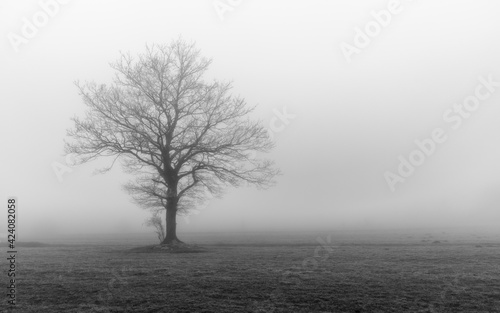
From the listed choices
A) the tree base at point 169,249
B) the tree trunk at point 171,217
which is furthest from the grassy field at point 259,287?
the tree trunk at point 171,217

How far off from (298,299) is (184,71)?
26.3 meters

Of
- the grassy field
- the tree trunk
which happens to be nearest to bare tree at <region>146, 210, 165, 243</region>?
the tree trunk

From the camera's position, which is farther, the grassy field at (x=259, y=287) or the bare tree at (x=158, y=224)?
the bare tree at (x=158, y=224)

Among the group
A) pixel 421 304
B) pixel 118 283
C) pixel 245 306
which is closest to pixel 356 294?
pixel 421 304

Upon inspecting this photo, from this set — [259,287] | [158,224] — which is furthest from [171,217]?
[259,287]

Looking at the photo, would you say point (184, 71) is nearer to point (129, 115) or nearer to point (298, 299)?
point (129, 115)

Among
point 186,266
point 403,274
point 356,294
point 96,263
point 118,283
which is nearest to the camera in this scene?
point 356,294

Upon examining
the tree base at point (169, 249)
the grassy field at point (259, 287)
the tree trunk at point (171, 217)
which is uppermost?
the tree trunk at point (171, 217)

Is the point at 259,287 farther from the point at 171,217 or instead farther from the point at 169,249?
the point at 171,217

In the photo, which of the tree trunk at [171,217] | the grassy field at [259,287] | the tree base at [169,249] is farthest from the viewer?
the tree trunk at [171,217]

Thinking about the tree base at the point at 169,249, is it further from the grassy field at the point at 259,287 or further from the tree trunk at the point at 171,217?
the grassy field at the point at 259,287

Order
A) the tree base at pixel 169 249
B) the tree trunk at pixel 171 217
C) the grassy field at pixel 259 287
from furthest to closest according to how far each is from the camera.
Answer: the tree trunk at pixel 171 217, the tree base at pixel 169 249, the grassy field at pixel 259 287

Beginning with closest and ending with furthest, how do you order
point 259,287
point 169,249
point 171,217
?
point 259,287 < point 169,249 < point 171,217

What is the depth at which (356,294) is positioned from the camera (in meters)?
13.8
